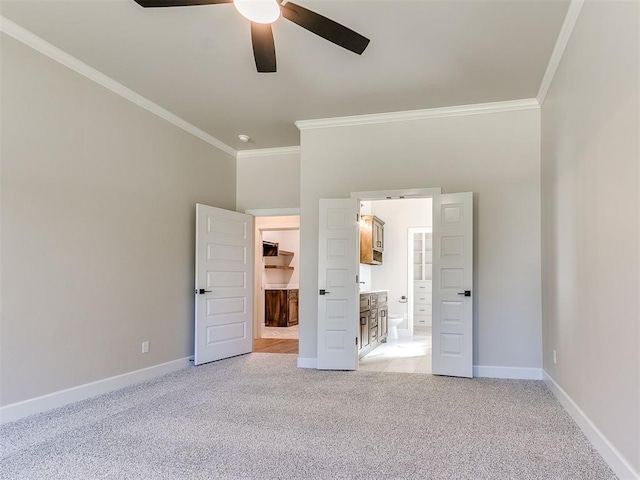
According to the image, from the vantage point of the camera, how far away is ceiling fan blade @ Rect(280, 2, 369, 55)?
254 cm

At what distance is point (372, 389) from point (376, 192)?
2.15 meters

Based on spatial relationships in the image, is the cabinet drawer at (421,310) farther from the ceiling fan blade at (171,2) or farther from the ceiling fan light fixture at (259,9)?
the ceiling fan blade at (171,2)

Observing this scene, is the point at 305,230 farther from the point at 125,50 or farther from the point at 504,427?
the point at 504,427

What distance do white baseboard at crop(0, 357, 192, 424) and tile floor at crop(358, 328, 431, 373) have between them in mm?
2269

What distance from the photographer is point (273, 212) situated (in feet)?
20.5

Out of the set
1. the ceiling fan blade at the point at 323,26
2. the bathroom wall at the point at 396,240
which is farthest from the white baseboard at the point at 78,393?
the bathroom wall at the point at 396,240

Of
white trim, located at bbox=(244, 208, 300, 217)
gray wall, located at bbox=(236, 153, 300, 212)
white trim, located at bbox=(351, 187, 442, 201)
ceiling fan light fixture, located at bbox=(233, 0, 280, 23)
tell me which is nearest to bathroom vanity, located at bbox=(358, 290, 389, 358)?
white trim, located at bbox=(351, 187, 442, 201)

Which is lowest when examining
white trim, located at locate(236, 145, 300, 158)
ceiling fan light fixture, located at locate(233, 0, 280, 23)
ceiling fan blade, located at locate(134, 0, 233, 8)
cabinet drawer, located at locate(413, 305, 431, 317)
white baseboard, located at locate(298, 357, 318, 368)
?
white baseboard, located at locate(298, 357, 318, 368)

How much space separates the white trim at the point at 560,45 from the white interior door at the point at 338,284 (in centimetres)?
218

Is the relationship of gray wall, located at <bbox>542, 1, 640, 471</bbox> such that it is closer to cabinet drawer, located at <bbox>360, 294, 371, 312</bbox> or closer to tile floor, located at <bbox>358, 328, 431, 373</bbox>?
A: tile floor, located at <bbox>358, 328, 431, 373</bbox>

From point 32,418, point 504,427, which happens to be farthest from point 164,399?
point 504,427

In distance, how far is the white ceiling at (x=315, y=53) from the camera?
10.2 feet

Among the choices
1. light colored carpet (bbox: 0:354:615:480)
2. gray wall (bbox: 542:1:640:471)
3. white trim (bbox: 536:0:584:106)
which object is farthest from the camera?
white trim (bbox: 536:0:584:106)

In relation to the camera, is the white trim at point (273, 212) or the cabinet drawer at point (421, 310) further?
the cabinet drawer at point (421, 310)
